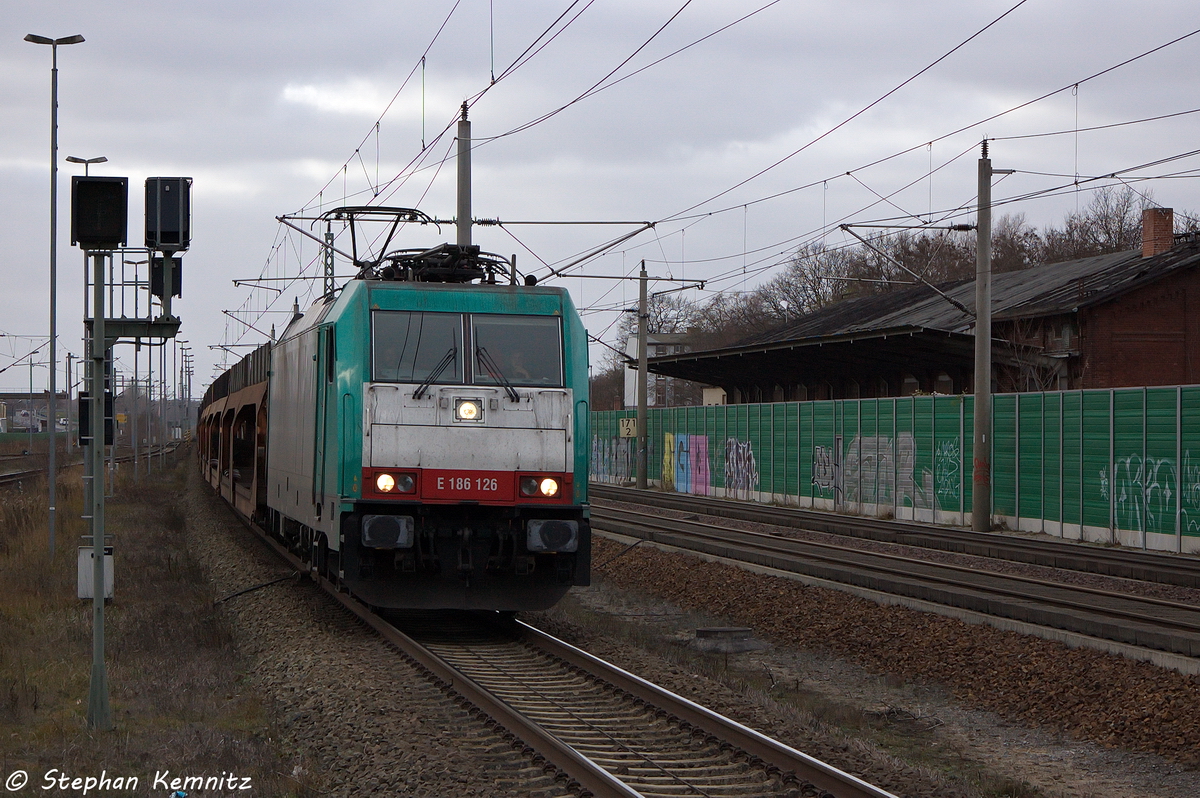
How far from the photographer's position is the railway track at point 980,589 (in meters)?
11.5

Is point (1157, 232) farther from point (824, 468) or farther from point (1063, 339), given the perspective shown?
point (824, 468)

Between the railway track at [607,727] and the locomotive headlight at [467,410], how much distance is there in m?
2.08

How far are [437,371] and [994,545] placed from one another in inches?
533

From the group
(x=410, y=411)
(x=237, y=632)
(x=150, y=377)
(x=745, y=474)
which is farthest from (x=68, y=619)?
(x=150, y=377)


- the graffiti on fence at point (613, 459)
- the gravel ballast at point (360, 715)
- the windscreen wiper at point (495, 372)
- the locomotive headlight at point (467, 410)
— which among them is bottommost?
the gravel ballast at point (360, 715)

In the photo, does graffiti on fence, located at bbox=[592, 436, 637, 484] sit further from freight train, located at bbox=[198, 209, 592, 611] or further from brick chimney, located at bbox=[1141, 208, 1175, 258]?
freight train, located at bbox=[198, 209, 592, 611]

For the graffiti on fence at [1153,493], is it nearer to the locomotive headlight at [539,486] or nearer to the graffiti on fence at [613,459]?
the locomotive headlight at [539,486]

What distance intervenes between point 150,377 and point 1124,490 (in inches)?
1517

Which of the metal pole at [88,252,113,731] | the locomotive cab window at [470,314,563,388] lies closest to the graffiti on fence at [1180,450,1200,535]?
the locomotive cab window at [470,314,563,388]

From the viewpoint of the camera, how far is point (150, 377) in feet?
162

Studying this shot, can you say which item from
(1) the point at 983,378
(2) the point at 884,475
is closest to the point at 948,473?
(2) the point at 884,475

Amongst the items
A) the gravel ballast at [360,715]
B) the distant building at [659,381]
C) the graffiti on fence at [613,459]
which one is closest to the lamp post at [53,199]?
the gravel ballast at [360,715]

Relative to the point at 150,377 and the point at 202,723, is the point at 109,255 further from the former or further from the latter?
the point at 150,377

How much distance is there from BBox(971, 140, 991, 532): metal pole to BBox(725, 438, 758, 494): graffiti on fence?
1244cm
